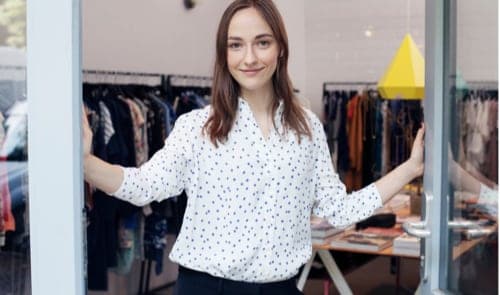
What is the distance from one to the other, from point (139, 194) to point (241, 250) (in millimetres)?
321

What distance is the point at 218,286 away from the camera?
213 centimetres

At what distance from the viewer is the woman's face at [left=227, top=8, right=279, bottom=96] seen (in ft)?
6.86

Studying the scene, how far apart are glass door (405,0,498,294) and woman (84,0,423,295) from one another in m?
0.23

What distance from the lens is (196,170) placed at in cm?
215

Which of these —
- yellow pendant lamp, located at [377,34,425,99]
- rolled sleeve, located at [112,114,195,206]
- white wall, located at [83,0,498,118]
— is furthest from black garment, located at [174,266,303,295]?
yellow pendant lamp, located at [377,34,425,99]

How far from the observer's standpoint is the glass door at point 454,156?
6.02ft

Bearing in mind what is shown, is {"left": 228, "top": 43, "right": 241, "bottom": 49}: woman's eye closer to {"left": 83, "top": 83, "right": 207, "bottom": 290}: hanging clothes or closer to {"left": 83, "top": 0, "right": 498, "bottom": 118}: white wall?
{"left": 83, "top": 0, "right": 498, "bottom": 118}: white wall

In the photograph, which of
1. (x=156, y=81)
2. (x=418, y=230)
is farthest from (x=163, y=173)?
(x=156, y=81)

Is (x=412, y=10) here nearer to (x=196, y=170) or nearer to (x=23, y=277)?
(x=196, y=170)

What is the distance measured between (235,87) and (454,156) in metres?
0.64

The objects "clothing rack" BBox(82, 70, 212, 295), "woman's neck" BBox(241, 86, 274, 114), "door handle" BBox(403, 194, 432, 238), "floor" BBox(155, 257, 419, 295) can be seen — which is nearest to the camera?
"door handle" BBox(403, 194, 432, 238)

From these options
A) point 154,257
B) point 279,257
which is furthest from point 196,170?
point 154,257

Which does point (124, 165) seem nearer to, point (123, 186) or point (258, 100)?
point (258, 100)

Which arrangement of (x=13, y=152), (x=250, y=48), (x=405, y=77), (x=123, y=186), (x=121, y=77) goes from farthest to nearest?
(x=121, y=77) → (x=405, y=77) → (x=250, y=48) → (x=123, y=186) → (x=13, y=152)
